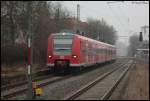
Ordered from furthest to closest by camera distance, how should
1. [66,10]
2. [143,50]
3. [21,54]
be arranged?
1. [143,50]
2. [66,10]
3. [21,54]

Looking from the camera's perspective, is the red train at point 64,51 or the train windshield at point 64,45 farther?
the train windshield at point 64,45

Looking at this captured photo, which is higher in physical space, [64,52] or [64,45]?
[64,45]

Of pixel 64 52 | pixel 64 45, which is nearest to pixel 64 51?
pixel 64 52

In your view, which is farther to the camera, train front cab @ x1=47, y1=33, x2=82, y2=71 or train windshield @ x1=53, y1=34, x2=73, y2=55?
train windshield @ x1=53, y1=34, x2=73, y2=55

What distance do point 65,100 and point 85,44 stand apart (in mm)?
18313

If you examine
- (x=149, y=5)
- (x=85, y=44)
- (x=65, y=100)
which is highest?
(x=149, y=5)

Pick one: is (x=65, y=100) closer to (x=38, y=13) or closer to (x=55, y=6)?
(x=38, y=13)

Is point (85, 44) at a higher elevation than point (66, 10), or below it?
below

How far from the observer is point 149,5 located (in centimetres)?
2844

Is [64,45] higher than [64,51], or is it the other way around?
[64,45]

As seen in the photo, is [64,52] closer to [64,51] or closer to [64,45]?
[64,51]

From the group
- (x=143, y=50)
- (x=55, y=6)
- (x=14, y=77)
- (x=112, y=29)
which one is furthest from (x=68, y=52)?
(x=112, y=29)

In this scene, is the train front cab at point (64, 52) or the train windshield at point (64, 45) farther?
the train windshield at point (64, 45)

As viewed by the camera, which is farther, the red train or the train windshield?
the train windshield
